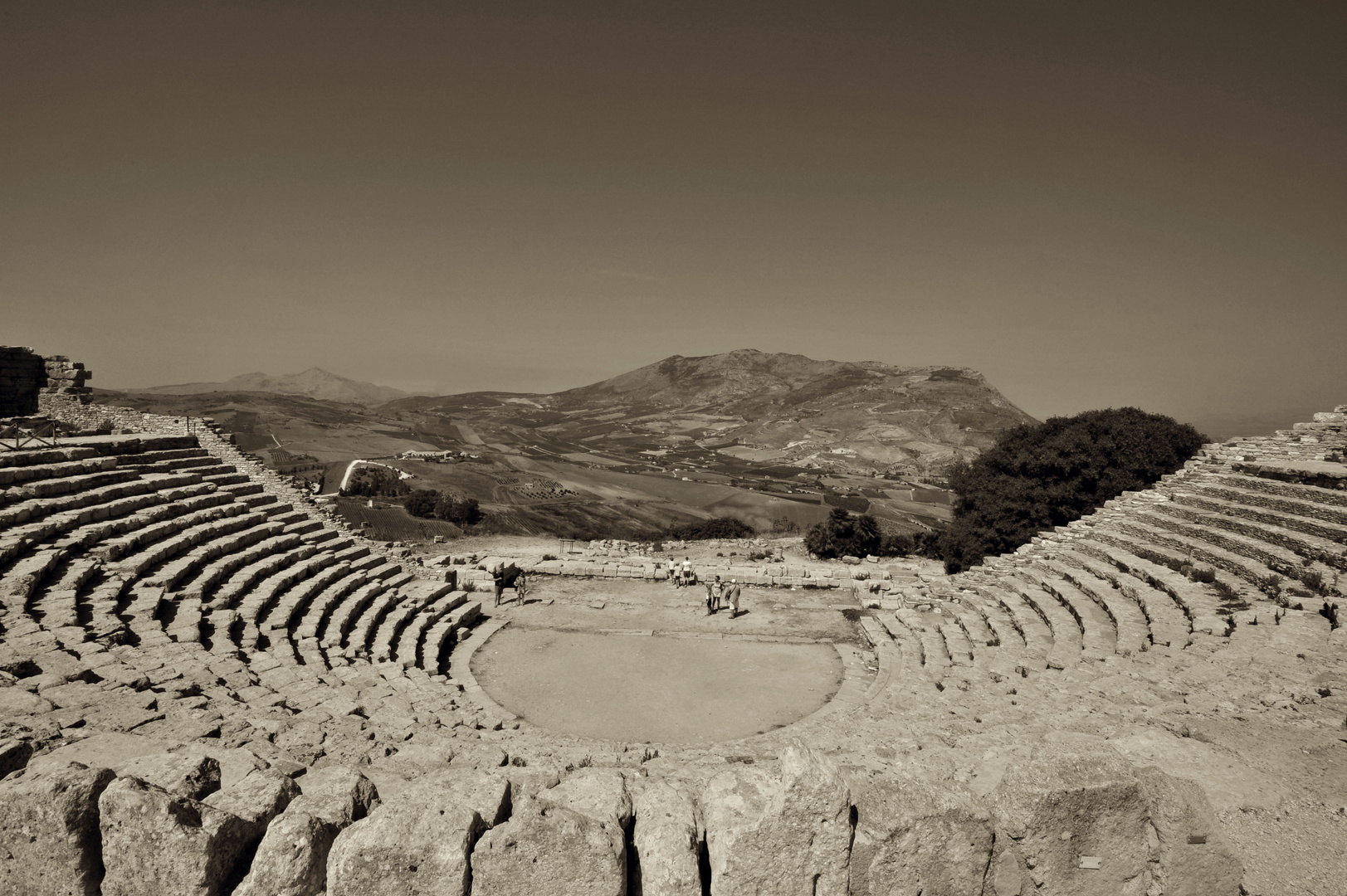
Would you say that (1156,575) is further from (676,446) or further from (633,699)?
(676,446)

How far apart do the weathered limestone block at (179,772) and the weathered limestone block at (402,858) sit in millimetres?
1303

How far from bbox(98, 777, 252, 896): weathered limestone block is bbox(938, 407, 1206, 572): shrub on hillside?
71.3 feet

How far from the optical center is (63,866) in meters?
3.81

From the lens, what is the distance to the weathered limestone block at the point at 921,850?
12.9ft

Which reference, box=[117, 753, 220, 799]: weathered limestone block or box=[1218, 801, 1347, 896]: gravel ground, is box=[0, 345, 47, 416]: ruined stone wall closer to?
box=[117, 753, 220, 799]: weathered limestone block

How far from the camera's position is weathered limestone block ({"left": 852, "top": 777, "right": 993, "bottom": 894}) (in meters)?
3.92

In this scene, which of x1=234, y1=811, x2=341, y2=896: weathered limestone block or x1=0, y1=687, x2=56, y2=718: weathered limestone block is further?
x1=0, y1=687, x2=56, y2=718: weathered limestone block

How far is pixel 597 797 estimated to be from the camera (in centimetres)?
446

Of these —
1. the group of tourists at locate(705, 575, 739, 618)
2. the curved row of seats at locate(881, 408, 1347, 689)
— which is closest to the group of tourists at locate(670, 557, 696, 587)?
the group of tourists at locate(705, 575, 739, 618)

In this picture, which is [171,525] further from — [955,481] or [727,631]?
Result: [955,481]

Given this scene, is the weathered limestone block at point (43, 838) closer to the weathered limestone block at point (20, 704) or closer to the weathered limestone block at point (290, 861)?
the weathered limestone block at point (290, 861)

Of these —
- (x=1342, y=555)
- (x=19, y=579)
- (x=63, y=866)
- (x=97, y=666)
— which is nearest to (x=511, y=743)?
(x=97, y=666)

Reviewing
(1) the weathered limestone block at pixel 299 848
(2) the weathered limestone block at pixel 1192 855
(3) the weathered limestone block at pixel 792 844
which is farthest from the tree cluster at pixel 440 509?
(2) the weathered limestone block at pixel 1192 855

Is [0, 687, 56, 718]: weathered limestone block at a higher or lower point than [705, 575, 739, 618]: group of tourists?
higher
